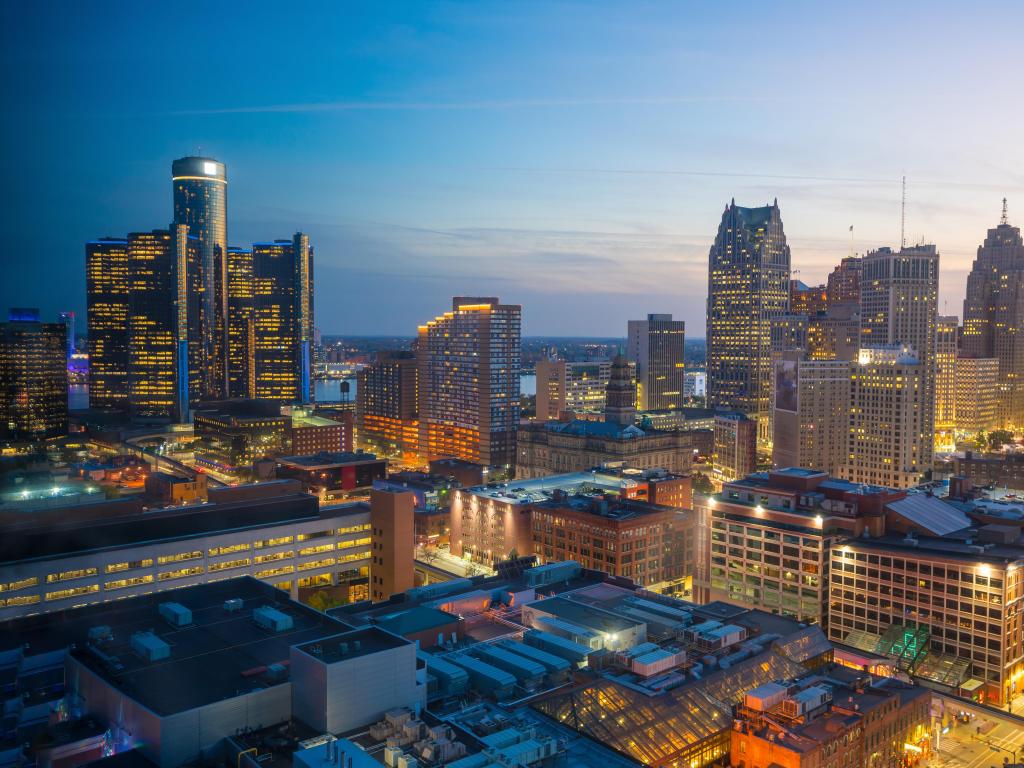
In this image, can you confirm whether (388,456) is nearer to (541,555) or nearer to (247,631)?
(541,555)

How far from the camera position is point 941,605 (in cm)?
2209

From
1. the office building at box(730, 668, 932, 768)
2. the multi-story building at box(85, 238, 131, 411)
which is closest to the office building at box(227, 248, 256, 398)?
the multi-story building at box(85, 238, 131, 411)

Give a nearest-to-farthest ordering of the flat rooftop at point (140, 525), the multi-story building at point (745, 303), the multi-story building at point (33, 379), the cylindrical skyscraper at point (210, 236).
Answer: the multi-story building at point (33, 379)
the flat rooftop at point (140, 525)
the multi-story building at point (745, 303)
the cylindrical skyscraper at point (210, 236)

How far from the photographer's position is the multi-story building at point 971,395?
66.6m

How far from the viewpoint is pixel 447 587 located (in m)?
21.0

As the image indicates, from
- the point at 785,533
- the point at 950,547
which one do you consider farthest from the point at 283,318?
the point at 950,547

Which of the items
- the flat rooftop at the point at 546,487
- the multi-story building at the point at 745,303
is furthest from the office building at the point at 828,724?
the multi-story building at the point at 745,303

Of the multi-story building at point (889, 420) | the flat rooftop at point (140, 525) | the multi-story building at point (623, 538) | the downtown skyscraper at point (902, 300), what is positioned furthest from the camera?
the downtown skyscraper at point (902, 300)

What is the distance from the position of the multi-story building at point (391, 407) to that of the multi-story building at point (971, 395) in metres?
43.1

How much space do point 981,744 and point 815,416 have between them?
32030mm

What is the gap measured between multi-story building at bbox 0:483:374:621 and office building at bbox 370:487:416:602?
83 cm

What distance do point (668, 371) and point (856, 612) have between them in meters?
55.7

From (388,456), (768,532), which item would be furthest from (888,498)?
(388,456)

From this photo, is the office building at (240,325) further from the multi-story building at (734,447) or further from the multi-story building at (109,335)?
the multi-story building at (734,447)
